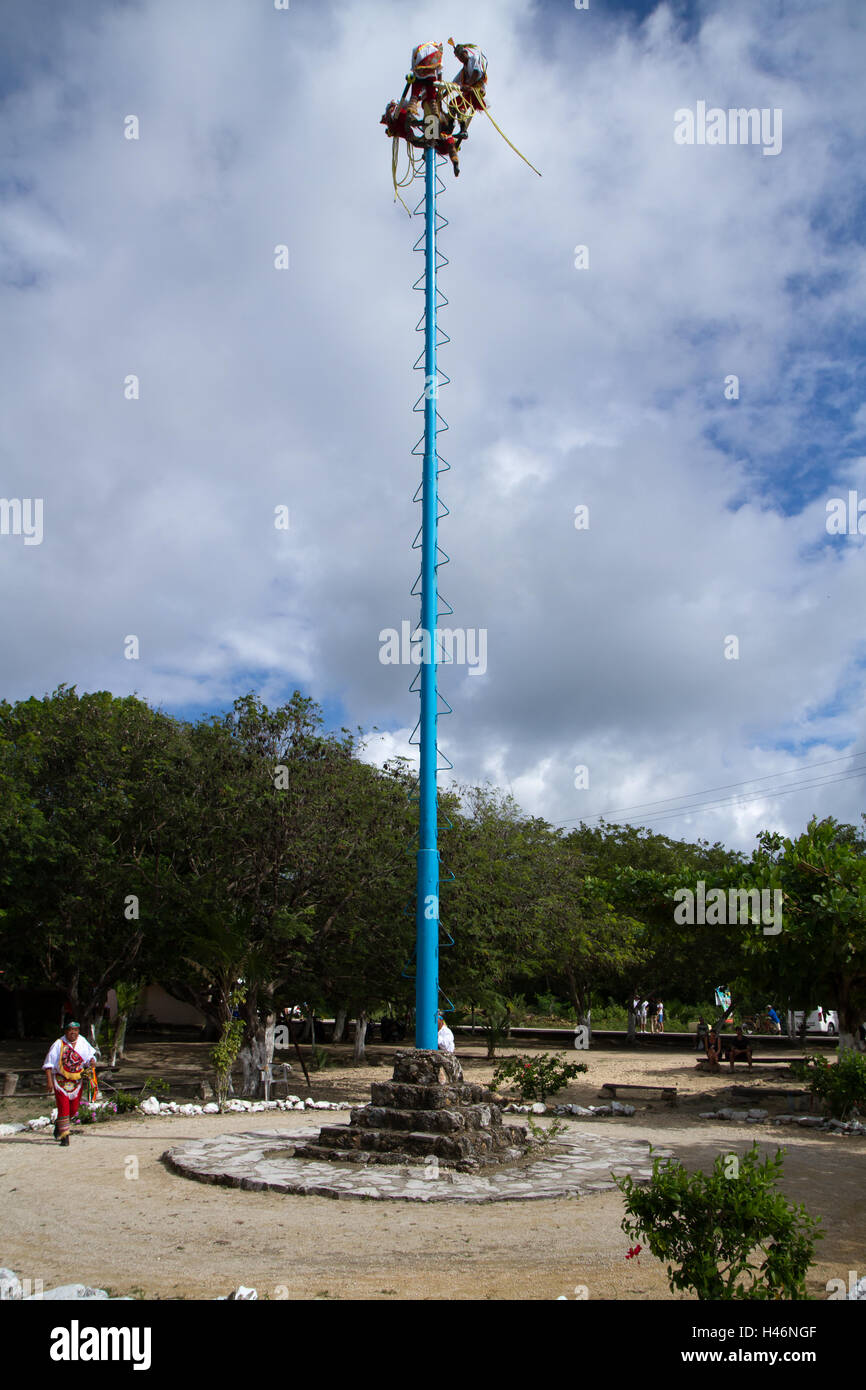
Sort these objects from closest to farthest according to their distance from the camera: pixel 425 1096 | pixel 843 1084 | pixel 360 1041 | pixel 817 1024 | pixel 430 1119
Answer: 1. pixel 430 1119
2. pixel 425 1096
3. pixel 843 1084
4. pixel 360 1041
5. pixel 817 1024

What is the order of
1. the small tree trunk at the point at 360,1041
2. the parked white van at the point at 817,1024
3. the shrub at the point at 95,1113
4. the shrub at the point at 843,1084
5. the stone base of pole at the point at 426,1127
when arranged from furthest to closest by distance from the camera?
the parked white van at the point at 817,1024, the small tree trunk at the point at 360,1041, the shrub at the point at 843,1084, the shrub at the point at 95,1113, the stone base of pole at the point at 426,1127

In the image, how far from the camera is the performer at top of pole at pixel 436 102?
43.6 feet

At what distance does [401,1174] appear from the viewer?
970 cm

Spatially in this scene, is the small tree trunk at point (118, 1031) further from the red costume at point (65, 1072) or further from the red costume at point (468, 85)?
the red costume at point (468, 85)

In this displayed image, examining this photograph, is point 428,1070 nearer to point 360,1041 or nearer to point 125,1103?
point 125,1103

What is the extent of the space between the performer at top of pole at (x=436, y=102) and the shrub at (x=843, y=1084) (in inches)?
573

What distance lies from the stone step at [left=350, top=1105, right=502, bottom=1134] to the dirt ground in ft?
6.20

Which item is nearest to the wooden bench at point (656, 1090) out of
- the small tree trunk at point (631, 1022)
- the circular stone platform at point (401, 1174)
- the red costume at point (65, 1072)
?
the circular stone platform at point (401, 1174)

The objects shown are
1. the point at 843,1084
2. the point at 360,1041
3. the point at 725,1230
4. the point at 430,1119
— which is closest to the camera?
the point at 725,1230

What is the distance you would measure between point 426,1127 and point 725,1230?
647cm

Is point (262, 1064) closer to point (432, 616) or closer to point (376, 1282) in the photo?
point (432, 616)

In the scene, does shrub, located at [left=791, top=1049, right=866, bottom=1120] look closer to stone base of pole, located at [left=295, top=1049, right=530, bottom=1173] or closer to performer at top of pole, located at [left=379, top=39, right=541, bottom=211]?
stone base of pole, located at [left=295, top=1049, right=530, bottom=1173]

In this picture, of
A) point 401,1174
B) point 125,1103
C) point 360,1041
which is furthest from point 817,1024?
point 401,1174
